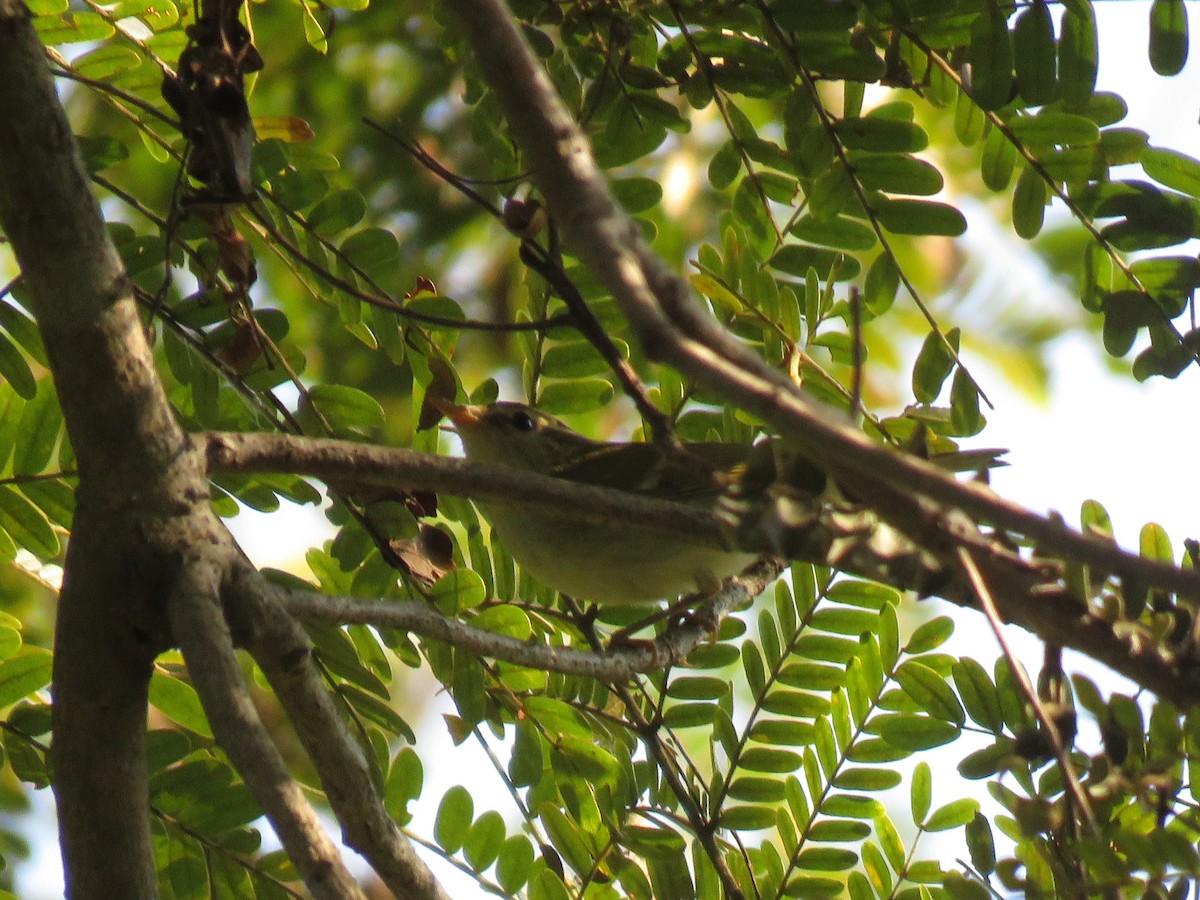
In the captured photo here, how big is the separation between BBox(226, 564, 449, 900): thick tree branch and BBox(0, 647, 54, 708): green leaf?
2.37ft

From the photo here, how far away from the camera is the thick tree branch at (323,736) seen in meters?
1.64

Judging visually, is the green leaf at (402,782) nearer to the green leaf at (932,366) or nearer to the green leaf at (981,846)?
the green leaf at (981,846)

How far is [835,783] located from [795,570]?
1.62ft

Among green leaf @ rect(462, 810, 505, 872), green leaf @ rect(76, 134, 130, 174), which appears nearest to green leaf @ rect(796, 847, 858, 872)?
green leaf @ rect(462, 810, 505, 872)

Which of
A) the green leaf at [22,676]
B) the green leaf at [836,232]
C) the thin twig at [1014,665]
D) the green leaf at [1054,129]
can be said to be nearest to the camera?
the thin twig at [1014,665]

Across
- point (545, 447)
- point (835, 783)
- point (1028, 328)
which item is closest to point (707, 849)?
point (835, 783)

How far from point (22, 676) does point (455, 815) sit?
0.85 meters

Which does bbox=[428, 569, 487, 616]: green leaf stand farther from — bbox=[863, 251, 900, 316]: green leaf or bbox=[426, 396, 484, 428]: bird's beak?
bbox=[863, 251, 900, 316]: green leaf

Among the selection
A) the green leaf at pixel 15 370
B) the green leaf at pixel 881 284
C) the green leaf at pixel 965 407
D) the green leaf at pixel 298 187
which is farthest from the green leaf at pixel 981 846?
the green leaf at pixel 15 370

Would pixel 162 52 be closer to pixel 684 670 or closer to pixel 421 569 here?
pixel 421 569

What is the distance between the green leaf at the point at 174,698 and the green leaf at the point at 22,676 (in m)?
0.18

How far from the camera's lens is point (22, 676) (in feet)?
7.20

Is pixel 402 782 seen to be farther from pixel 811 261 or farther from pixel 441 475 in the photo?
pixel 811 261

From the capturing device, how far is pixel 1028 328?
6824 mm
